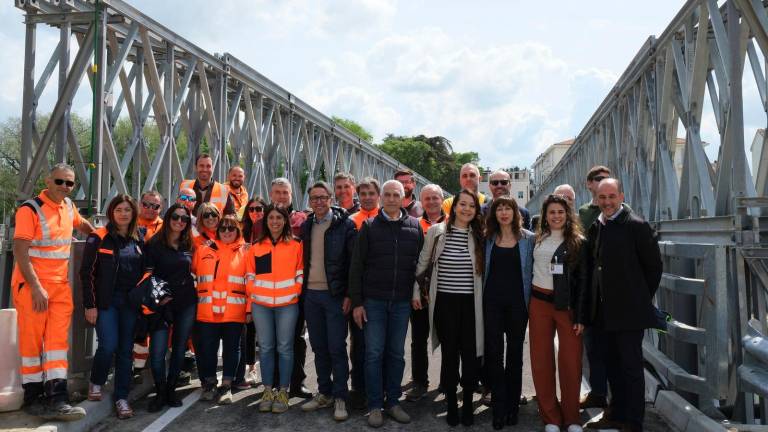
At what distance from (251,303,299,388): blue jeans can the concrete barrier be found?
5.93ft

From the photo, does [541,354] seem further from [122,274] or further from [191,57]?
[191,57]

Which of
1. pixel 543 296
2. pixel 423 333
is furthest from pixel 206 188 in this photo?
pixel 543 296

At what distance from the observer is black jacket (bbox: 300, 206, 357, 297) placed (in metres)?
4.93

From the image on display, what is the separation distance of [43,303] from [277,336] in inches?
71.0

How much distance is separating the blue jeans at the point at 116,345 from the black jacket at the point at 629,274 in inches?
148

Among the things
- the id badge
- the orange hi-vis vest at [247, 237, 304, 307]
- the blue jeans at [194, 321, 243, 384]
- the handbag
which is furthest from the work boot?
the id badge

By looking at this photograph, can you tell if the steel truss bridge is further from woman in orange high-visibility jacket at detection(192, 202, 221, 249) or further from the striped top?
woman in orange high-visibility jacket at detection(192, 202, 221, 249)

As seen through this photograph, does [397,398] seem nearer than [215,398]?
Yes

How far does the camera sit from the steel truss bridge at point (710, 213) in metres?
4.25

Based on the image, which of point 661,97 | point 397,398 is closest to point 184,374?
point 397,398

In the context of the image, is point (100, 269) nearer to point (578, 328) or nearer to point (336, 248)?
point (336, 248)

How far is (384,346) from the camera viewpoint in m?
4.88

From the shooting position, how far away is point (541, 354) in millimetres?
4582

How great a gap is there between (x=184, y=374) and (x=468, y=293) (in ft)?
10.0
